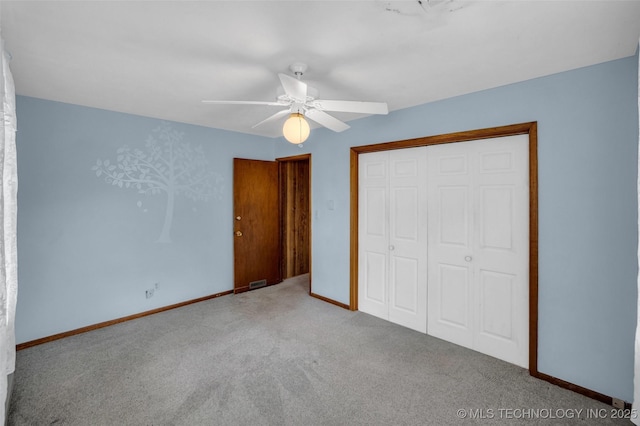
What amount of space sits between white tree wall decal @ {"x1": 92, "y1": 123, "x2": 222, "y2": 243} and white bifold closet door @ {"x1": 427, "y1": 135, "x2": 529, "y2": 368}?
111 inches

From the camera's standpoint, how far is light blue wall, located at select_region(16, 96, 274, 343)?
289cm

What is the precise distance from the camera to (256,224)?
4621 millimetres

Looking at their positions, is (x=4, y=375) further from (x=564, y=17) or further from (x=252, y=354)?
(x=564, y=17)

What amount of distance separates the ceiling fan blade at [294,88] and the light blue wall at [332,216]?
1544 mm

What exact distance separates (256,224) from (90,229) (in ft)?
6.58

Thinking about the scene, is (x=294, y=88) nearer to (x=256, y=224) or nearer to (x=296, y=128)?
(x=296, y=128)

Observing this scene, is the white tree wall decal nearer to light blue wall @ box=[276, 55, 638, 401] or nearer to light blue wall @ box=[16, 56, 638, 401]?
light blue wall @ box=[16, 56, 638, 401]

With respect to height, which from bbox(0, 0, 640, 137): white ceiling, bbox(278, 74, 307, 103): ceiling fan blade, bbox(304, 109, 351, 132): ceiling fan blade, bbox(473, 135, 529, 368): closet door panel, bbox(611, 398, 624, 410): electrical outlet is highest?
bbox(0, 0, 640, 137): white ceiling

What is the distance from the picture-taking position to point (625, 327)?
2.05 metres

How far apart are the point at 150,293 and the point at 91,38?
2.76 metres

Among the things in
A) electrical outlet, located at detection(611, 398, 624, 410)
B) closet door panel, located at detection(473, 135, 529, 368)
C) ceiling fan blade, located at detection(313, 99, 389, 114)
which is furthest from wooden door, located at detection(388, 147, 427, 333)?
electrical outlet, located at detection(611, 398, 624, 410)

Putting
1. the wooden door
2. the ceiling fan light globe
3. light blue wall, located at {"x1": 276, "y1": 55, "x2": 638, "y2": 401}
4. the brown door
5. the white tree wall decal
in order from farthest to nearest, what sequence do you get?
the brown door
the white tree wall decal
the wooden door
the ceiling fan light globe
light blue wall, located at {"x1": 276, "y1": 55, "x2": 638, "y2": 401}

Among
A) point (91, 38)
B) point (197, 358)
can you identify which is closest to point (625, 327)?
point (197, 358)

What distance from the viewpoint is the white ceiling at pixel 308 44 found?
5.09 ft
